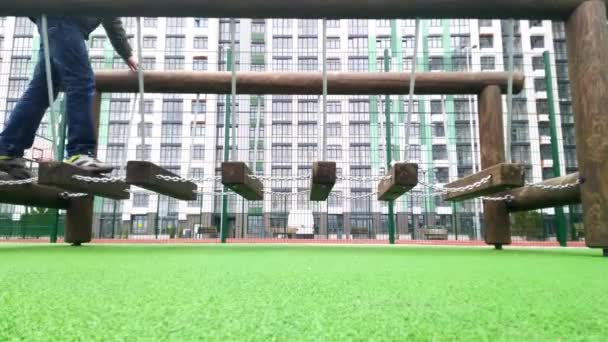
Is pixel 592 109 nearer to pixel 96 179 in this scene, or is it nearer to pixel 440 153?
pixel 96 179

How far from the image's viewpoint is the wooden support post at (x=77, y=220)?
365 centimetres

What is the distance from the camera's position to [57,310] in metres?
0.72

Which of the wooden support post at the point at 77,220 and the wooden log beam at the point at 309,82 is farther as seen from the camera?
the wooden log beam at the point at 309,82

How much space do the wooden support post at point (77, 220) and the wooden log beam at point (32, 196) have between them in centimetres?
7

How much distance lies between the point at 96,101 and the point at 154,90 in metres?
0.63

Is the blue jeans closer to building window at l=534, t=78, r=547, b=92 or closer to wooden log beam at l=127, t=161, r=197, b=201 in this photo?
wooden log beam at l=127, t=161, r=197, b=201

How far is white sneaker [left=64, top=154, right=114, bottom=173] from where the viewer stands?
248 centimetres

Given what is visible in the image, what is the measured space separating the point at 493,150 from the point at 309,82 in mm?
1802

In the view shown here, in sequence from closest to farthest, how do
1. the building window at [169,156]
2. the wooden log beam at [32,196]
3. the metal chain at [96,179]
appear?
the metal chain at [96,179]
the wooden log beam at [32,196]
the building window at [169,156]

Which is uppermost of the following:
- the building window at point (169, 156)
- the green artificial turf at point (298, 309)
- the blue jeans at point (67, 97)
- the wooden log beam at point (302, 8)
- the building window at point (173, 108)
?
the building window at point (173, 108)

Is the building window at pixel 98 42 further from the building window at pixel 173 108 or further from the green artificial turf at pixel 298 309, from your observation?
the green artificial turf at pixel 298 309

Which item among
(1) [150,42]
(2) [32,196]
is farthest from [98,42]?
(2) [32,196]

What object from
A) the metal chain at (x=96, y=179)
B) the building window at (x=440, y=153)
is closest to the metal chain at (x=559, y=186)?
Answer: the metal chain at (x=96, y=179)

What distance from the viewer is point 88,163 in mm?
2504
